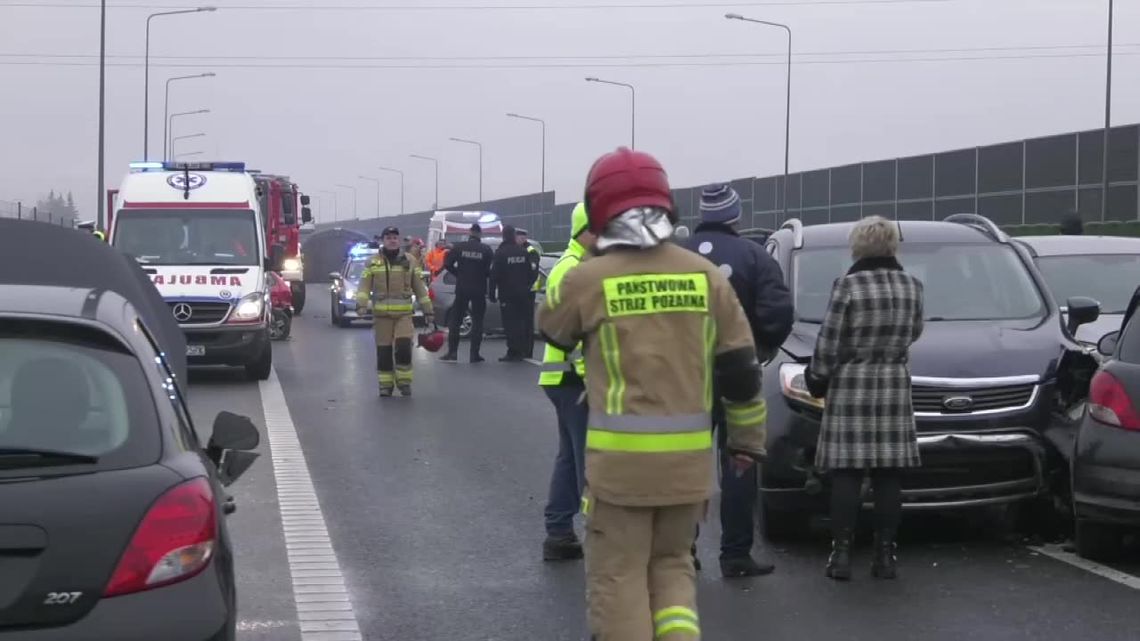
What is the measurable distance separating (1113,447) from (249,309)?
1351 cm

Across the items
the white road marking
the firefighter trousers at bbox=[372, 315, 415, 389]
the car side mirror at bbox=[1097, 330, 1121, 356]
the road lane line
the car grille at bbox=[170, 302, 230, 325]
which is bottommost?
the road lane line

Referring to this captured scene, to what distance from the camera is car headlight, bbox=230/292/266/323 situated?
20359mm

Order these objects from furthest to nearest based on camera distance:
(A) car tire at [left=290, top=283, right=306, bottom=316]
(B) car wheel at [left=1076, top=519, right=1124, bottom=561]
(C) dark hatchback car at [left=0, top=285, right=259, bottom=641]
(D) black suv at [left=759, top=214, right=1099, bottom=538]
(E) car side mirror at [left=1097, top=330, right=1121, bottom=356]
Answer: (A) car tire at [left=290, top=283, right=306, bottom=316] → (E) car side mirror at [left=1097, top=330, right=1121, bottom=356] → (D) black suv at [left=759, top=214, right=1099, bottom=538] → (B) car wheel at [left=1076, top=519, right=1124, bottom=561] → (C) dark hatchback car at [left=0, top=285, right=259, bottom=641]

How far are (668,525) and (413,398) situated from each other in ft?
42.7

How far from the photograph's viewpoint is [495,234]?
5141cm

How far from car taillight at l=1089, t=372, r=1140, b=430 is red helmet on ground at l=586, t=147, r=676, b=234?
3605 millimetres

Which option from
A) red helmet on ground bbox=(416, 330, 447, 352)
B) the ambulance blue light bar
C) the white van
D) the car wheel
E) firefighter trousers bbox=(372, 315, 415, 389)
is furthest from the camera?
the white van

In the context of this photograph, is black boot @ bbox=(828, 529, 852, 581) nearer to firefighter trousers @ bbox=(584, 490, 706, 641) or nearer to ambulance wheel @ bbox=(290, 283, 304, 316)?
firefighter trousers @ bbox=(584, 490, 706, 641)

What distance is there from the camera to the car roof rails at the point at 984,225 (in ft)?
35.4

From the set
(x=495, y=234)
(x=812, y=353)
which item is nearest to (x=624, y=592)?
(x=812, y=353)

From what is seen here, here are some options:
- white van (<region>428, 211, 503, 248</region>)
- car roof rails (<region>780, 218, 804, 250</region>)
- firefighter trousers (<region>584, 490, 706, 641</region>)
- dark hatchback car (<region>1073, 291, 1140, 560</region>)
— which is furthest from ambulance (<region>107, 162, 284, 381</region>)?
white van (<region>428, 211, 503, 248</region>)

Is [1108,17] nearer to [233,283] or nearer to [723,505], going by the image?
[233,283]

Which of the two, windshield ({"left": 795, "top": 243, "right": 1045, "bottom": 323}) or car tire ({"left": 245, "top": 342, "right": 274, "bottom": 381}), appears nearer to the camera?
windshield ({"left": 795, "top": 243, "right": 1045, "bottom": 323})

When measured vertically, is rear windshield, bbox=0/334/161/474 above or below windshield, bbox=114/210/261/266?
below
